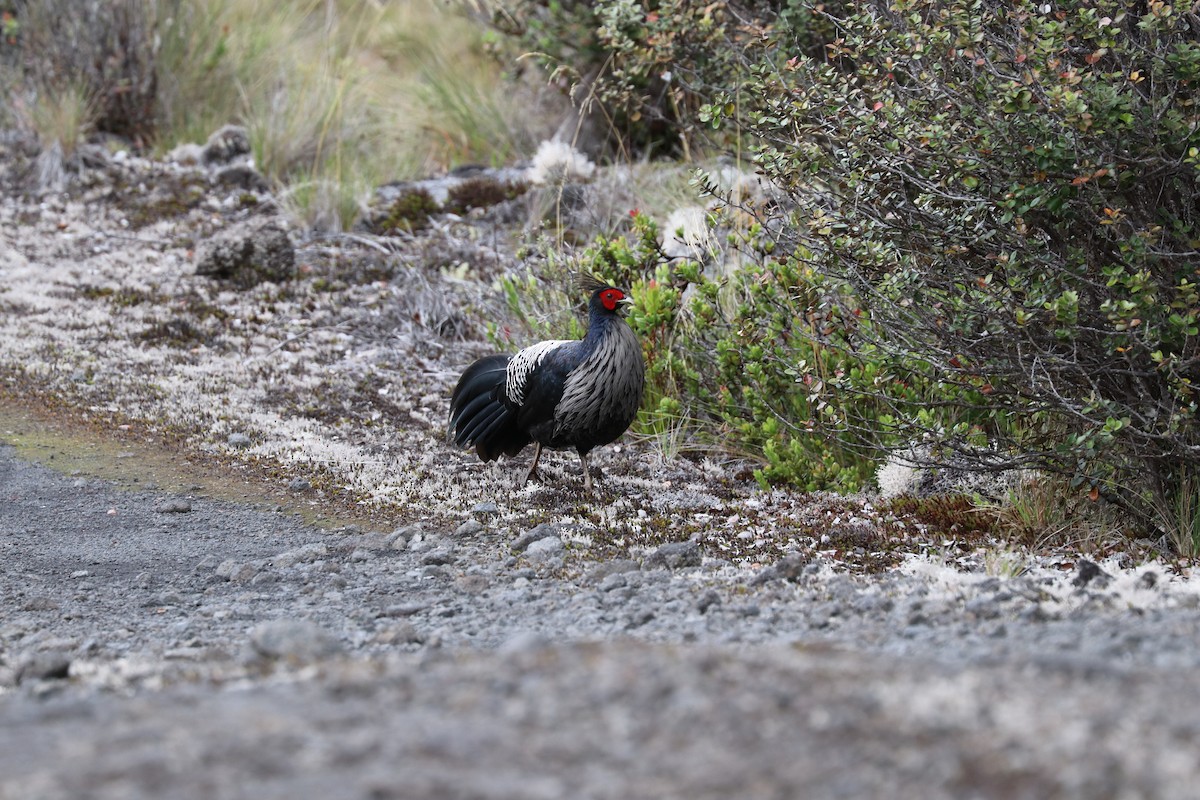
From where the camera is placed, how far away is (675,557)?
5.36 meters

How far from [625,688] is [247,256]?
831cm

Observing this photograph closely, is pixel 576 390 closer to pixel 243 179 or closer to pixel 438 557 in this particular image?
pixel 438 557

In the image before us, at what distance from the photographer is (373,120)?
13.9m

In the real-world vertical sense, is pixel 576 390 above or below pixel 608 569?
above

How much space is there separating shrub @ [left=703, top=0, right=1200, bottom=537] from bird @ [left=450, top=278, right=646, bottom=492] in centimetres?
102

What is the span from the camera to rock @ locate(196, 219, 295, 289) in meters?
10.3

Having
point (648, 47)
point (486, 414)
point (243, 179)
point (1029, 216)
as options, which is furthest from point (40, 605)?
point (243, 179)

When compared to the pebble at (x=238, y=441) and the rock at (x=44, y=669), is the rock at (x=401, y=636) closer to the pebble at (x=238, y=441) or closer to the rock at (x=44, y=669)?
the rock at (x=44, y=669)

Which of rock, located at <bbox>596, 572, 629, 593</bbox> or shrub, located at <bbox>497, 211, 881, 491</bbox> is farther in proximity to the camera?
shrub, located at <bbox>497, 211, 881, 491</bbox>

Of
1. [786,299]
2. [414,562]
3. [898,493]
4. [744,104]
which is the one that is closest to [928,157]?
[786,299]

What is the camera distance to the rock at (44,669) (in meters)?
3.91

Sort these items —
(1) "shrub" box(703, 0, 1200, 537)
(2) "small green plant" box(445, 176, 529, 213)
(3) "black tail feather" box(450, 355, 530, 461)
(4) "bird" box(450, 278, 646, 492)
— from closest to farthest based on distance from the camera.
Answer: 1. (1) "shrub" box(703, 0, 1200, 537)
2. (4) "bird" box(450, 278, 646, 492)
3. (3) "black tail feather" box(450, 355, 530, 461)
4. (2) "small green plant" box(445, 176, 529, 213)

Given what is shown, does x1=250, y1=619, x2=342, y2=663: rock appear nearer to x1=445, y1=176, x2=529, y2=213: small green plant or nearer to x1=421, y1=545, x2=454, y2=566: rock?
x1=421, y1=545, x2=454, y2=566: rock

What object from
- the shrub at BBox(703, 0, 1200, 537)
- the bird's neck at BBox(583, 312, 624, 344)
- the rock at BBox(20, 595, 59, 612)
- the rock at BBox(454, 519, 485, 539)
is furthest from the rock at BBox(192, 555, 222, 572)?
the shrub at BBox(703, 0, 1200, 537)
